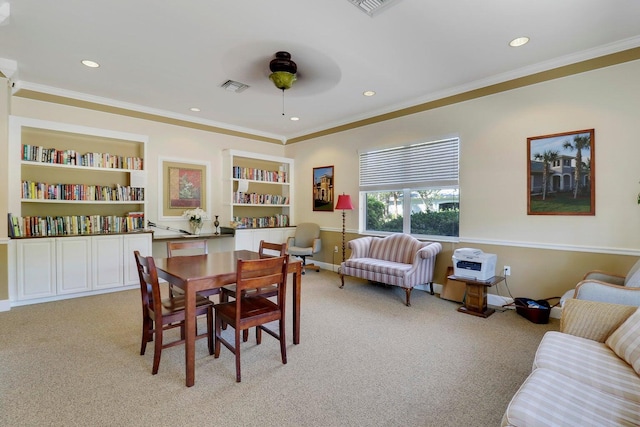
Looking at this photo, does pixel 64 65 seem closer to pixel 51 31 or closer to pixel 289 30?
pixel 51 31

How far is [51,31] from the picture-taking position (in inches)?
111

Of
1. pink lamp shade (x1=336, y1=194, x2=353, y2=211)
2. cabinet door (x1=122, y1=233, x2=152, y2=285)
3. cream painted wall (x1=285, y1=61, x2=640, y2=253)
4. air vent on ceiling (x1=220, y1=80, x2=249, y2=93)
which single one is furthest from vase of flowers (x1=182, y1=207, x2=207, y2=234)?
cream painted wall (x1=285, y1=61, x2=640, y2=253)

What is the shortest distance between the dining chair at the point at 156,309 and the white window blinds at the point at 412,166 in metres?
3.50

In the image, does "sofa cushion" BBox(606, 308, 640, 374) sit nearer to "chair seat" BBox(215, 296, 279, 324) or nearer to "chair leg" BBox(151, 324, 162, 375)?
"chair seat" BBox(215, 296, 279, 324)

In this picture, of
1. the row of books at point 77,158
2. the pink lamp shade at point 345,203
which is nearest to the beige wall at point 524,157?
the row of books at point 77,158

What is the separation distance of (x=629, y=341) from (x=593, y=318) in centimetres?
35

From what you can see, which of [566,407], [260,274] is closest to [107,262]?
[260,274]

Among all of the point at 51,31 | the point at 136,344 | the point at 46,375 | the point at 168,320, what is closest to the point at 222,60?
the point at 51,31

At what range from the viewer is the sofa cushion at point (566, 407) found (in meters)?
1.18

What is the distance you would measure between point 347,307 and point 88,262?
11.7 ft

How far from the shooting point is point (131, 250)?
4465mm

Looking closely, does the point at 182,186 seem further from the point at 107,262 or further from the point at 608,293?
the point at 608,293

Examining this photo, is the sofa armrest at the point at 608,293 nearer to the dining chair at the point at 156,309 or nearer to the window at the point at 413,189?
the window at the point at 413,189

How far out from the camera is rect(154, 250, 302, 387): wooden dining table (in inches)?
83.4
